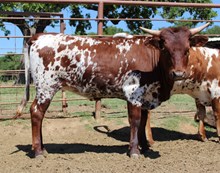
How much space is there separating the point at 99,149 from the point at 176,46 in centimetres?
212

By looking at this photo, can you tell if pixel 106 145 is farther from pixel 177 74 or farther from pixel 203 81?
pixel 177 74

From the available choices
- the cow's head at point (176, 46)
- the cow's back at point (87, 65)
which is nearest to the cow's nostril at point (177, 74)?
the cow's head at point (176, 46)

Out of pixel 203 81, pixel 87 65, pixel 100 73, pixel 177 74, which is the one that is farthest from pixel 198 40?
pixel 87 65

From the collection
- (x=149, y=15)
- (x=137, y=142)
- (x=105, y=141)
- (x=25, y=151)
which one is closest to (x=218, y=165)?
(x=137, y=142)

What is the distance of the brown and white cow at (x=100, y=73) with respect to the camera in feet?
18.9

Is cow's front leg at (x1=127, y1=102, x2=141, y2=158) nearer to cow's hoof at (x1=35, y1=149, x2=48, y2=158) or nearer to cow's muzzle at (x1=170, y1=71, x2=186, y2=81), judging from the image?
cow's muzzle at (x1=170, y1=71, x2=186, y2=81)

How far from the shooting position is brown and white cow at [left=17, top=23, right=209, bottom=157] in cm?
576

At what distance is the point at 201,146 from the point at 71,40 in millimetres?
2674

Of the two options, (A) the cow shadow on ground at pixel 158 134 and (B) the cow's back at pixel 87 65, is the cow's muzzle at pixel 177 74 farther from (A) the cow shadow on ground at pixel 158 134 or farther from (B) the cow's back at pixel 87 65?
(A) the cow shadow on ground at pixel 158 134

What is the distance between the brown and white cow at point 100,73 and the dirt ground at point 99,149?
39 cm

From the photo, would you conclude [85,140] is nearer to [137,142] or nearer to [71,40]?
[137,142]

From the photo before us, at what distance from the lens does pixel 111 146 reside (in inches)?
259

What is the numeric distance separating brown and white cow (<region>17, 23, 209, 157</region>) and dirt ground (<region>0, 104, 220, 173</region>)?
1.26ft

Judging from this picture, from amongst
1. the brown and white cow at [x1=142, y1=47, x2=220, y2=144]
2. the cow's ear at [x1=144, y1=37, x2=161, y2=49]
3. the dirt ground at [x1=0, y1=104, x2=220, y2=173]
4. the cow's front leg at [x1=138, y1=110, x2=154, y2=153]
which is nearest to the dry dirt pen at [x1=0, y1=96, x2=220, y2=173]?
the dirt ground at [x1=0, y1=104, x2=220, y2=173]
